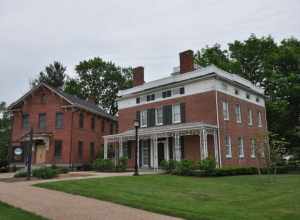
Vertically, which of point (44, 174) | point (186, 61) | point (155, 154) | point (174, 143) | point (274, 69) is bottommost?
point (44, 174)

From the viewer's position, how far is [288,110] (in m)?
29.6

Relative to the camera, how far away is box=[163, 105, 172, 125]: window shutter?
23984 millimetres

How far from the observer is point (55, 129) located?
2702 centimetres

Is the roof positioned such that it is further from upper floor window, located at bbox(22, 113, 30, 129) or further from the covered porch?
upper floor window, located at bbox(22, 113, 30, 129)

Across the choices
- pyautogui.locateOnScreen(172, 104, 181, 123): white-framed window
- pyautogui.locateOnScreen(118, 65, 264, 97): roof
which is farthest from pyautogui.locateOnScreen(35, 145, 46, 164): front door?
pyautogui.locateOnScreen(172, 104, 181, 123): white-framed window

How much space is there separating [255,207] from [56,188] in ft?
24.4

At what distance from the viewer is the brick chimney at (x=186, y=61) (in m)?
25.1

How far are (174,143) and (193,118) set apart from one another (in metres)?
2.45

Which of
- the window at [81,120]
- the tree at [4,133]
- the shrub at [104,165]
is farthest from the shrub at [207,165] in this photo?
the tree at [4,133]

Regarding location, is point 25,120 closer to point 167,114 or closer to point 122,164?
point 122,164

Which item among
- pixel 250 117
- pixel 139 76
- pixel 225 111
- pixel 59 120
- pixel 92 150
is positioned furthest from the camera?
pixel 92 150

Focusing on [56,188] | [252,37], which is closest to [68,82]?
[252,37]

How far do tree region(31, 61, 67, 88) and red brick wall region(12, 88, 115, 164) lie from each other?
21650mm

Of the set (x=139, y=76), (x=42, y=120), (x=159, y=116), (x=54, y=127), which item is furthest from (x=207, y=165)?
(x=42, y=120)
